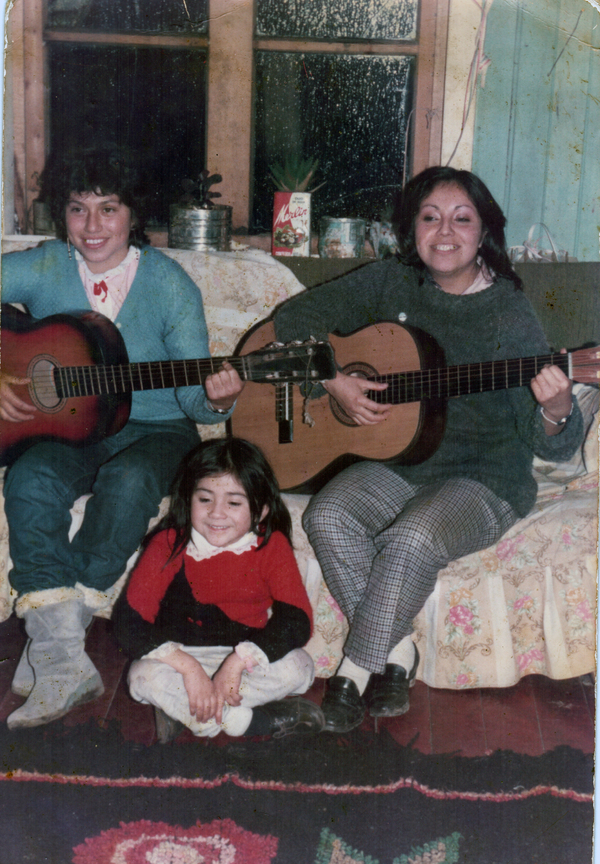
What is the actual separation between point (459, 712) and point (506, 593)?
0.91ft

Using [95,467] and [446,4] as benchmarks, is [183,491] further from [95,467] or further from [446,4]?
[446,4]

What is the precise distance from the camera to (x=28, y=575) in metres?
1.74

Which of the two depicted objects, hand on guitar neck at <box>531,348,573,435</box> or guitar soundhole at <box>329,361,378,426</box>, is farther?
guitar soundhole at <box>329,361,378,426</box>

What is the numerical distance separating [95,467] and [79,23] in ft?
3.03

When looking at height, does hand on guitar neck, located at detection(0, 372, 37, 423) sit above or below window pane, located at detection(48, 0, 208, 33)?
below

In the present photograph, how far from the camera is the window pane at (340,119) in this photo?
1688 mm

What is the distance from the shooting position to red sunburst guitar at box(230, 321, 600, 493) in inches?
66.0

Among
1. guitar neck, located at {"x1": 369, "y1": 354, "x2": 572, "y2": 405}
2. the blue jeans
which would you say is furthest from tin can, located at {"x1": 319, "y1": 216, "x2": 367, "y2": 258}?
the blue jeans

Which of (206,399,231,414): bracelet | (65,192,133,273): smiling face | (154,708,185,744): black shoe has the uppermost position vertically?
(65,192,133,273): smiling face

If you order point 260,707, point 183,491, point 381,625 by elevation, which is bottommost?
point 260,707

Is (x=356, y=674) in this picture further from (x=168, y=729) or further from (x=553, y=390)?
(x=553, y=390)

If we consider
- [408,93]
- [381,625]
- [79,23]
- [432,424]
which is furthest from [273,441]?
[79,23]

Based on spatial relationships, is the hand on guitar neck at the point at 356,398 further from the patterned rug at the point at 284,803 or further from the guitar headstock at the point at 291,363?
the patterned rug at the point at 284,803

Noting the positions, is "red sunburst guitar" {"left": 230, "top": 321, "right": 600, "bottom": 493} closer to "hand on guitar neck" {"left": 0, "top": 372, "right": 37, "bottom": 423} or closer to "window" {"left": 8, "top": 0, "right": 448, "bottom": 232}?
"window" {"left": 8, "top": 0, "right": 448, "bottom": 232}
